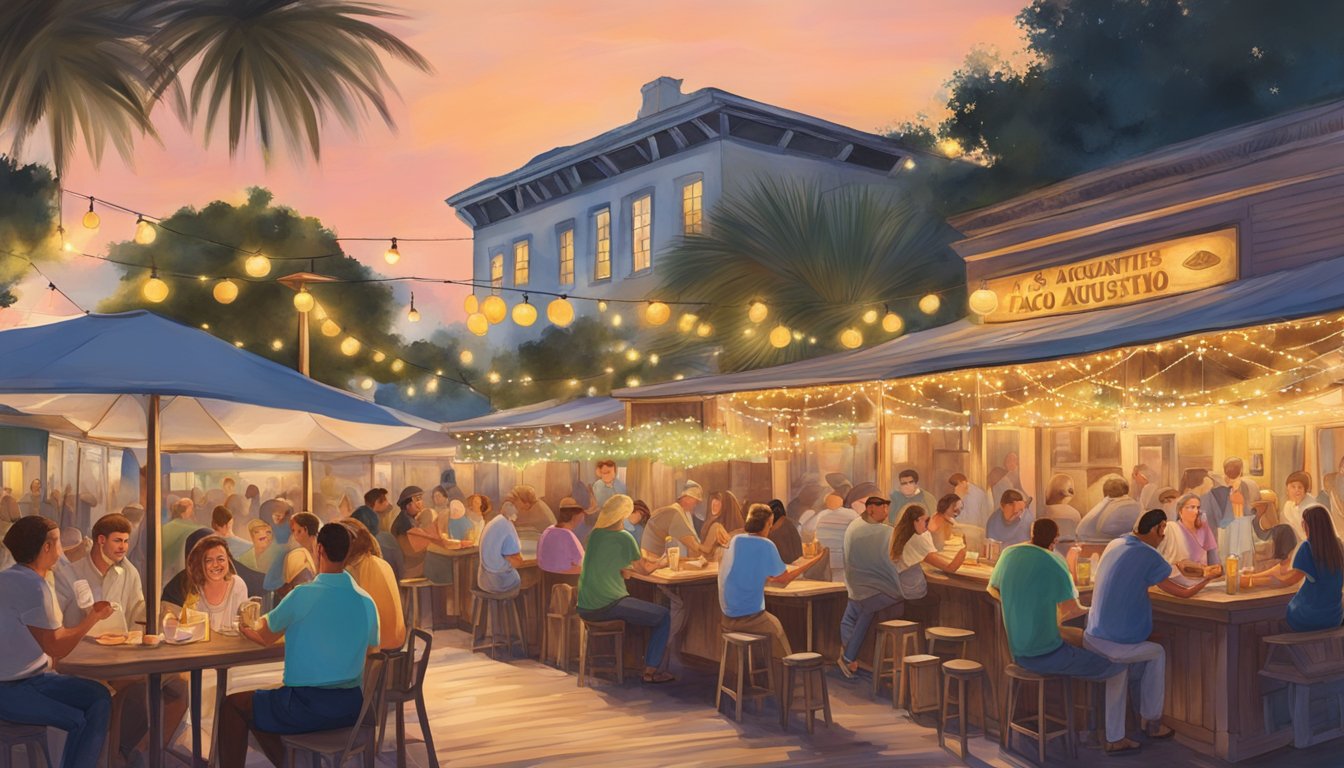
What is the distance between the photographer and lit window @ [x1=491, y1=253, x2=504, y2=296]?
30.3 meters

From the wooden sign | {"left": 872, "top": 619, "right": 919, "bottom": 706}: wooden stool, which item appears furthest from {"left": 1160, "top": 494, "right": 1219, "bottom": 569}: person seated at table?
the wooden sign

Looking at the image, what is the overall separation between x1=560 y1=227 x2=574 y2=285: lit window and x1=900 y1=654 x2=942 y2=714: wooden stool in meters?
19.6

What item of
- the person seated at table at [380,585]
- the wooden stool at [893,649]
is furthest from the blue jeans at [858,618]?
the person seated at table at [380,585]

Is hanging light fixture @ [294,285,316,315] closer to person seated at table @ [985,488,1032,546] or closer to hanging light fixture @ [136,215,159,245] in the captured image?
hanging light fixture @ [136,215,159,245]

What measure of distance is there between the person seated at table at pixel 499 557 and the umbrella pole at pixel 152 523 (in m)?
4.33

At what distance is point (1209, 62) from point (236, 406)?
1760cm

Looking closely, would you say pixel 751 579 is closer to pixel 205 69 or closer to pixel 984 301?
pixel 984 301

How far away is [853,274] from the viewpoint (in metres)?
19.2

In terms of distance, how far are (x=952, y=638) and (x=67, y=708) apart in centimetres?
565

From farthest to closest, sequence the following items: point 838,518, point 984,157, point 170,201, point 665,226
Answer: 1. point 170,201
2. point 665,226
3. point 984,157
4. point 838,518

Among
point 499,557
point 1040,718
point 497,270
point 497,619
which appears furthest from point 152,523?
point 497,270

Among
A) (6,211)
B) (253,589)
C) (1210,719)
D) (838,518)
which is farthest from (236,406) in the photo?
(6,211)

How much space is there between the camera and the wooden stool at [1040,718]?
777cm

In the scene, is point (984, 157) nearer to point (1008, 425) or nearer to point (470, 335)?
point (1008, 425)
